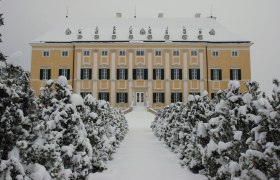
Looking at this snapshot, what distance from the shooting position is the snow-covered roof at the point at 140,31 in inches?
1705

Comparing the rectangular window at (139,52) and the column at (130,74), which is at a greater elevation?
the rectangular window at (139,52)

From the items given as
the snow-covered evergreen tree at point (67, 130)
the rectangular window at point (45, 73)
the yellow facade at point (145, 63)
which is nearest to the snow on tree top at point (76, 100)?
the snow-covered evergreen tree at point (67, 130)

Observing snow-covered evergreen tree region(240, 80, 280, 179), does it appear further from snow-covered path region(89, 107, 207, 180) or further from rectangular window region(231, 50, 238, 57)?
rectangular window region(231, 50, 238, 57)

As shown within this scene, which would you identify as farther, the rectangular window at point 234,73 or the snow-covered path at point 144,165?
the rectangular window at point 234,73

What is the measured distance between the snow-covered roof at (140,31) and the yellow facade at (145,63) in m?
0.90

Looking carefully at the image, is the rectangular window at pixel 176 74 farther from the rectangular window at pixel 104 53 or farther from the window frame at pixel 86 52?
the window frame at pixel 86 52

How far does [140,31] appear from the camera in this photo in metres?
→ 44.4

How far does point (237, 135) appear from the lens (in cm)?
564

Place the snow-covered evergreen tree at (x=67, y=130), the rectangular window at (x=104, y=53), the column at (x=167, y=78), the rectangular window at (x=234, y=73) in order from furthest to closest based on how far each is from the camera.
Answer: the rectangular window at (x=104, y=53)
the rectangular window at (x=234, y=73)
the column at (x=167, y=78)
the snow-covered evergreen tree at (x=67, y=130)

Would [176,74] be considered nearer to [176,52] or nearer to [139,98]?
[176,52]

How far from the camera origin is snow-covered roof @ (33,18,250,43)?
43.3 metres

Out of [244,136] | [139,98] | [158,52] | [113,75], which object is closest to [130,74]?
[113,75]

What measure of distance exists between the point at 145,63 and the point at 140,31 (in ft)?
15.0

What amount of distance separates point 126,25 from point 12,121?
4276 cm
